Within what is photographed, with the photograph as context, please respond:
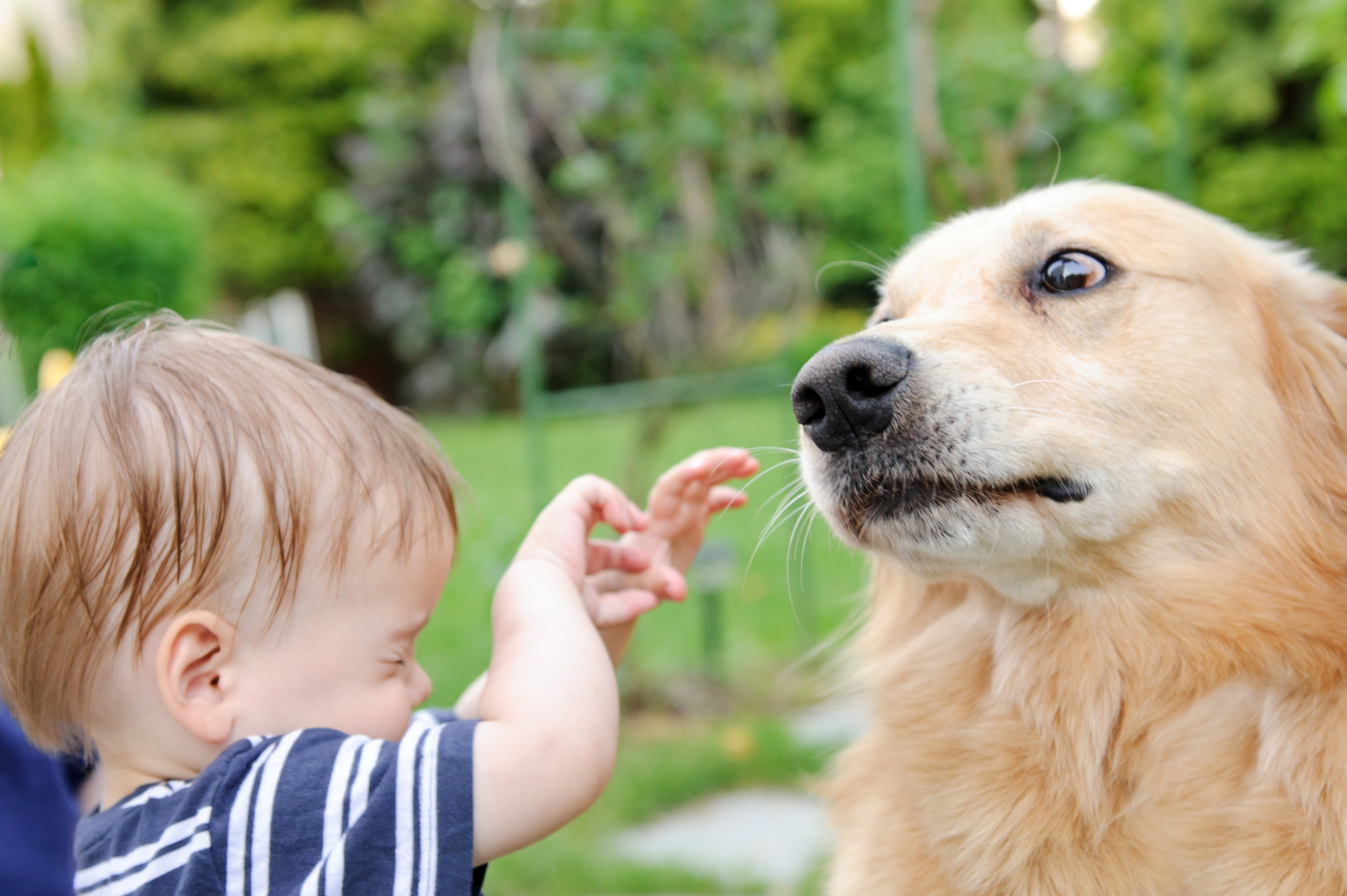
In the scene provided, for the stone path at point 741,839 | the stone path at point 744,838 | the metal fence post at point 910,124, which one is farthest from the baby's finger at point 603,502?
the metal fence post at point 910,124

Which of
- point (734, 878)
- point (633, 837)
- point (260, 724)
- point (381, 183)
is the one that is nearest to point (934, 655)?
point (260, 724)

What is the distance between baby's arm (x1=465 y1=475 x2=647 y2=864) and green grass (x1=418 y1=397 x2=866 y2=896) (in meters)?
0.15

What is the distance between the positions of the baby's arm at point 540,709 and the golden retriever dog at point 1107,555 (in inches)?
15.4

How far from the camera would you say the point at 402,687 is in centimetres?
128

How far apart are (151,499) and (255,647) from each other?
8.1 inches

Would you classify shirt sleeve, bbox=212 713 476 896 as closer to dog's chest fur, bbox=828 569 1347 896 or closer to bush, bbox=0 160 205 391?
dog's chest fur, bbox=828 569 1347 896

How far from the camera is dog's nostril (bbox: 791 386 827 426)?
4.45 feet

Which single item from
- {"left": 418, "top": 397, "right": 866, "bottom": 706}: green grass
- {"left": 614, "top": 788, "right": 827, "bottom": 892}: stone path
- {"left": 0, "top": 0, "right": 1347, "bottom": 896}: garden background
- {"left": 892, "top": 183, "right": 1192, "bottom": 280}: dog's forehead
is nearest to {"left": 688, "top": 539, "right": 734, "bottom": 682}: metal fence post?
{"left": 0, "top": 0, "right": 1347, "bottom": 896}: garden background

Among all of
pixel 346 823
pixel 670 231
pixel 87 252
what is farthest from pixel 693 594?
pixel 346 823

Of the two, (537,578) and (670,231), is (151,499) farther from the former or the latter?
(670,231)

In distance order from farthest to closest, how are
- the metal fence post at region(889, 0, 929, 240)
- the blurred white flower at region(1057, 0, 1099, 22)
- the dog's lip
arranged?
the blurred white flower at region(1057, 0, 1099, 22) → the metal fence post at region(889, 0, 929, 240) → the dog's lip

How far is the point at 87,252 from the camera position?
15.8ft

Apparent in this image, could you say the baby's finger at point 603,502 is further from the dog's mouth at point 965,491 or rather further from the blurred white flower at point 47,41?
the blurred white flower at point 47,41

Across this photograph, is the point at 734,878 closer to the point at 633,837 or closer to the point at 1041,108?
the point at 633,837
